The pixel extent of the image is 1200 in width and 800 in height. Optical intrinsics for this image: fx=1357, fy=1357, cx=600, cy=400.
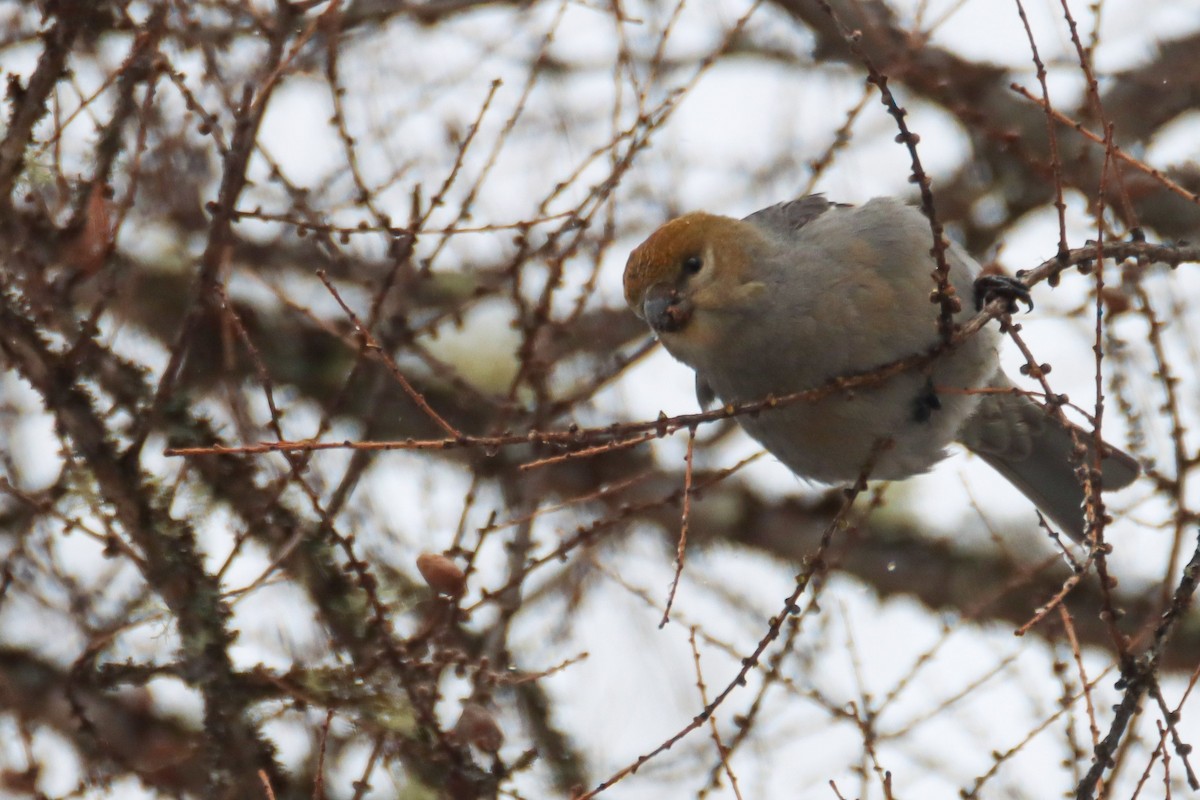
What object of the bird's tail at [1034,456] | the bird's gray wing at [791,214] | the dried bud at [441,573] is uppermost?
the bird's gray wing at [791,214]

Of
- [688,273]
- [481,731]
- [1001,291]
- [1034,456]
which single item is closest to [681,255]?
[688,273]

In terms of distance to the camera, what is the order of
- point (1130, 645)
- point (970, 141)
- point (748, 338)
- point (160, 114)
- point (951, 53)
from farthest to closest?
point (970, 141), point (951, 53), point (160, 114), point (748, 338), point (1130, 645)

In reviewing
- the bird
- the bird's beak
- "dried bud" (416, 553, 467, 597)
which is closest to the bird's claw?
the bird

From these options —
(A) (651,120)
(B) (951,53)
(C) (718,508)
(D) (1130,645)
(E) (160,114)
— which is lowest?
(D) (1130,645)

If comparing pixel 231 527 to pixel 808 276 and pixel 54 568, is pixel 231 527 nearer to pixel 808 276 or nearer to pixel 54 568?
pixel 54 568

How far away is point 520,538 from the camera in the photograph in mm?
3953

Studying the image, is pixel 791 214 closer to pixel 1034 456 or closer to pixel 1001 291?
pixel 1001 291

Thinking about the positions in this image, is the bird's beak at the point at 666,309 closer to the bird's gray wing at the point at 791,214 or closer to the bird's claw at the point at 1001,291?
the bird's gray wing at the point at 791,214

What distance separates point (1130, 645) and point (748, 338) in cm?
141

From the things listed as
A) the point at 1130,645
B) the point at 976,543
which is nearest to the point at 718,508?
the point at 976,543

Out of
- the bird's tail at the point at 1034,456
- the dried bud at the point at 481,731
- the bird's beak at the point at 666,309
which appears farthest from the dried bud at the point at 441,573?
the bird's tail at the point at 1034,456

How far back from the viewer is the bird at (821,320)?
11.6 feet

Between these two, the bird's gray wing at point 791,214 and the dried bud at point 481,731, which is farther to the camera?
the bird's gray wing at point 791,214

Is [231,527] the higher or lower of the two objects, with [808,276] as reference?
lower
